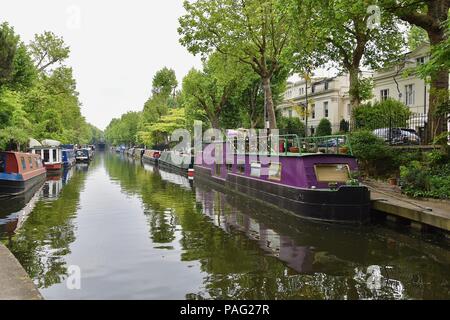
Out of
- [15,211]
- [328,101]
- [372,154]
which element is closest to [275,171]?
[372,154]

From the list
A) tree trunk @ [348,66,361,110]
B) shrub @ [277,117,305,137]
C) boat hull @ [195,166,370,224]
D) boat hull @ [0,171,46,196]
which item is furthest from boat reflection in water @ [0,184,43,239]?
shrub @ [277,117,305,137]

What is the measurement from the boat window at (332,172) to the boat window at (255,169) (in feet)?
17.1

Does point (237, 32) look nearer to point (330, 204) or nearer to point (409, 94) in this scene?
point (330, 204)

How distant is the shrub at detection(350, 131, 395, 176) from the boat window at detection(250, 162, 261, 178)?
4.58 meters

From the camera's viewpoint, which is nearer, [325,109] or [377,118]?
[377,118]

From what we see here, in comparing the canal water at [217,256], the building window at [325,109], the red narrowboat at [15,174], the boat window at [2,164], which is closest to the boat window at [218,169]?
the canal water at [217,256]

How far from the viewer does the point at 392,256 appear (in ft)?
34.9

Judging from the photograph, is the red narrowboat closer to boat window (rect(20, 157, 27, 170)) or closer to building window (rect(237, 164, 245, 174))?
boat window (rect(20, 157, 27, 170))

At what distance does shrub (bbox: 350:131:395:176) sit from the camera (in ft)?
60.4

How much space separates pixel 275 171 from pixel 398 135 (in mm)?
8054

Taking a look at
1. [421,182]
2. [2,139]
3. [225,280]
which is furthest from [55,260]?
[2,139]

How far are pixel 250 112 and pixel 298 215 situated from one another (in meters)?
28.4

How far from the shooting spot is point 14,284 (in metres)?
6.60
